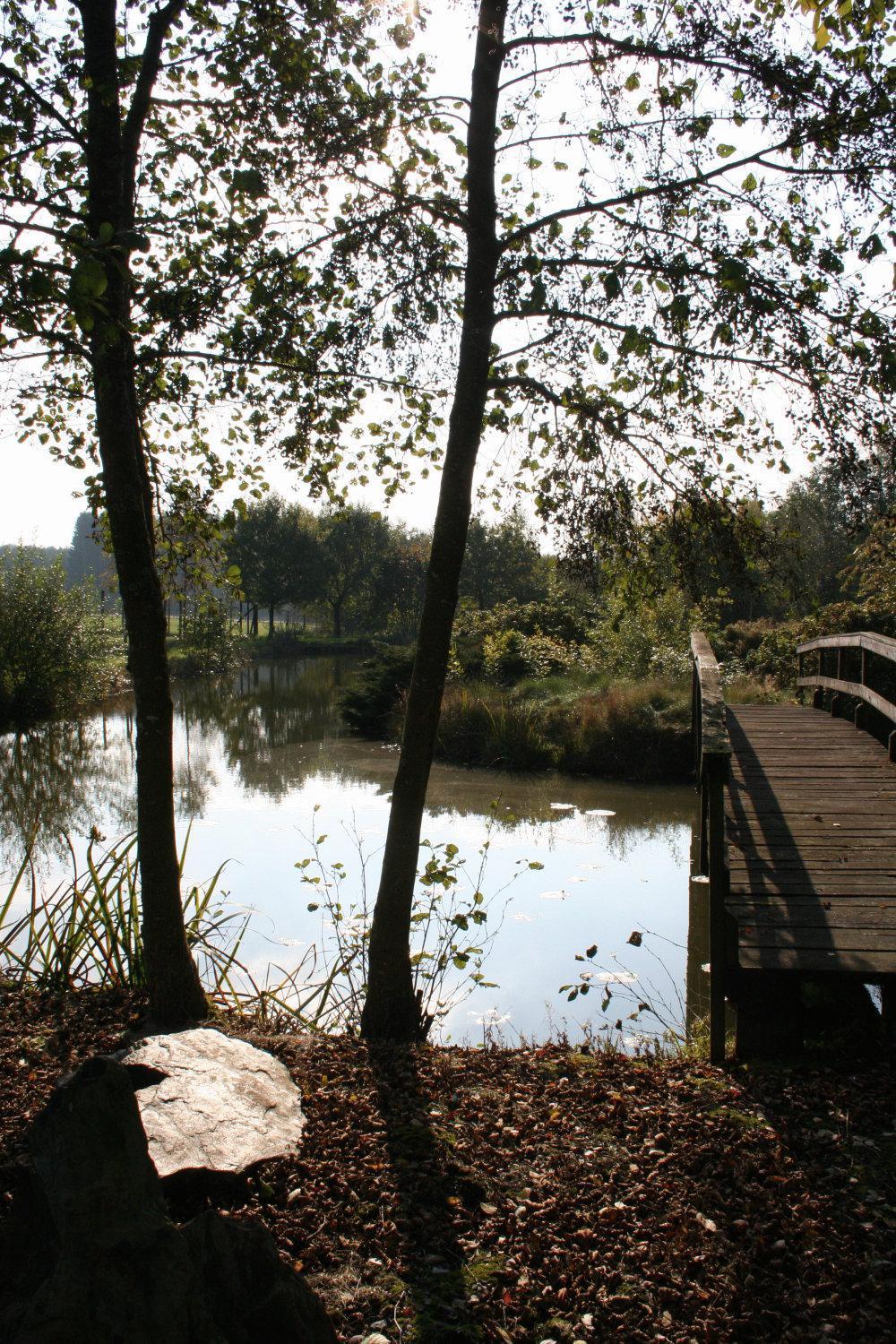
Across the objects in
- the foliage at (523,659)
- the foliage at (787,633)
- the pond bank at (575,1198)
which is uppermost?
the foliage at (787,633)

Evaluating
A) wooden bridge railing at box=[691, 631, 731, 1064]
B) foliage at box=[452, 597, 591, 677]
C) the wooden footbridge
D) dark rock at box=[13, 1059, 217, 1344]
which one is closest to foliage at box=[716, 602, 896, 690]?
foliage at box=[452, 597, 591, 677]

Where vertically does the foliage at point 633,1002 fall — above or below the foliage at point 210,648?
below

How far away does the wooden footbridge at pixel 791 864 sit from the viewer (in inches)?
167

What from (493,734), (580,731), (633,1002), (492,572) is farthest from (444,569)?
(492,572)

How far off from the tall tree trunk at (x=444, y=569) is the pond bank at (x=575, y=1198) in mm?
618

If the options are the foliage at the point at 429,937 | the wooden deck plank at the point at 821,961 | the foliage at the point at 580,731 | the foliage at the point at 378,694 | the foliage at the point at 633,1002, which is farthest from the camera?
the foliage at the point at 378,694

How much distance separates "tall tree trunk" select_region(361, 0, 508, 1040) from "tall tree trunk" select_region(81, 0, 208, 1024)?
3.07 ft

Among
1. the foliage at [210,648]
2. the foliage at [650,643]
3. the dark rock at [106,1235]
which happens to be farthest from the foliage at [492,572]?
the dark rock at [106,1235]

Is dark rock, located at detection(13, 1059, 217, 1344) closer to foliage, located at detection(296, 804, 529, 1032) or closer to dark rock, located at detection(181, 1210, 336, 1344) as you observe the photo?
dark rock, located at detection(181, 1210, 336, 1344)

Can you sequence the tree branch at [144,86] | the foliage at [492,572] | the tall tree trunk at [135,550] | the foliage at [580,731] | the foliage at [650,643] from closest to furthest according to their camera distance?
1. the tall tree trunk at [135,550]
2. the tree branch at [144,86]
3. the foliage at [580,731]
4. the foliage at [650,643]
5. the foliage at [492,572]

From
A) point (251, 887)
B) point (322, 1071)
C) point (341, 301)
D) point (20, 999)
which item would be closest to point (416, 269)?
point (341, 301)

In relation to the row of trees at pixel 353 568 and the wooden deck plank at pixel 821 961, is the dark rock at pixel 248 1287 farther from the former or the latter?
the row of trees at pixel 353 568

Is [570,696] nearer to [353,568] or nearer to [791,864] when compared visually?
[791,864]

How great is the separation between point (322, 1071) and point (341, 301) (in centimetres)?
372
